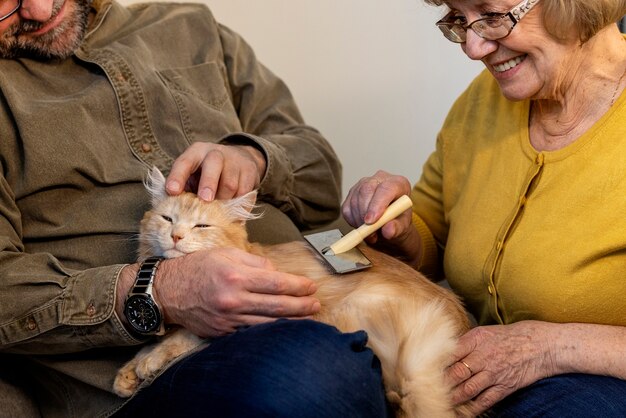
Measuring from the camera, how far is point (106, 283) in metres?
1.40

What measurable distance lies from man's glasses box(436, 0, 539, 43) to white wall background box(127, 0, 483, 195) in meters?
1.10

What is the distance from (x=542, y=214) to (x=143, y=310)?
81 centimetres

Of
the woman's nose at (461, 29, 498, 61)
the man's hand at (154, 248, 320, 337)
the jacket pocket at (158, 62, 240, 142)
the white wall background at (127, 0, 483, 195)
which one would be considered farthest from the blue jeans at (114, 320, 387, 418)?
the white wall background at (127, 0, 483, 195)

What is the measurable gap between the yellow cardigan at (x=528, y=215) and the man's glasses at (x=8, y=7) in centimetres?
101

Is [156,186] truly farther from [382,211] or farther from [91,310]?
[382,211]

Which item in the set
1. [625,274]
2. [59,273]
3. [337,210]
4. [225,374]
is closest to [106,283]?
[59,273]

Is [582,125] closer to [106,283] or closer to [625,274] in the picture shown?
[625,274]

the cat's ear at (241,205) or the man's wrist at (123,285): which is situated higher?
the cat's ear at (241,205)

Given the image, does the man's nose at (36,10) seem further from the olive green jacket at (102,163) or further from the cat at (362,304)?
the cat at (362,304)

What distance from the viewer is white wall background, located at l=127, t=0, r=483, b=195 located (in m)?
2.56

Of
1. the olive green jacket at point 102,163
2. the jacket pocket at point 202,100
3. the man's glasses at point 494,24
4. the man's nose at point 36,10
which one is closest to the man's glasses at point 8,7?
the man's nose at point 36,10

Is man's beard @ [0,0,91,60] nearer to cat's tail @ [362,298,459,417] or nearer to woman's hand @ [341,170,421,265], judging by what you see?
woman's hand @ [341,170,421,265]

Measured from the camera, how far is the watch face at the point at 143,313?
1386 mm

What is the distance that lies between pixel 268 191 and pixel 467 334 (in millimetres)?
600
